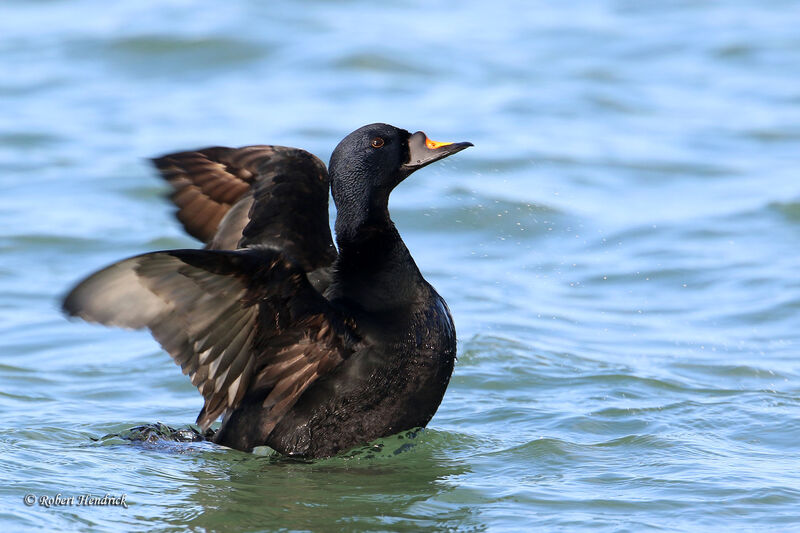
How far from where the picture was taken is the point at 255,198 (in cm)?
560

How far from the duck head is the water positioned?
1067 mm

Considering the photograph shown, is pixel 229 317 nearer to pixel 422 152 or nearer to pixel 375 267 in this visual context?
pixel 375 267

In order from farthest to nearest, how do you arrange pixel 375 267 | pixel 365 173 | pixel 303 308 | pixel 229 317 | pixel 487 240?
pixel 487 240, pixel 365 173, pixel 375 267, pixel 303 308, pixel 229 317

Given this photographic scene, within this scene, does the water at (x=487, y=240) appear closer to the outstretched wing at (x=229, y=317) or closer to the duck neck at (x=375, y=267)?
the outstretched wing at (x=229, y=317)

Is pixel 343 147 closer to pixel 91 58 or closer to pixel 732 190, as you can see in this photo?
pixel 732 190

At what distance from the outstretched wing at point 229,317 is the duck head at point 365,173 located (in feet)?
1.92

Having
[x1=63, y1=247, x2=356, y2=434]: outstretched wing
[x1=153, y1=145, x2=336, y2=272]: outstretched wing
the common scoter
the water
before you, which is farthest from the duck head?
the water

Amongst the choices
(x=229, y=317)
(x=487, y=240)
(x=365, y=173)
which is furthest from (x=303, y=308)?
(x=487, y=240)

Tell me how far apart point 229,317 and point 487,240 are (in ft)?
15.4

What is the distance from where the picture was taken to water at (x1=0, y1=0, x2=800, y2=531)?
16.5ft

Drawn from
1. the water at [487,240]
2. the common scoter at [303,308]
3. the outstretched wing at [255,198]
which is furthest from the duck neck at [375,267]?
the water at [487,240]

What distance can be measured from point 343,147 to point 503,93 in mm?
7527

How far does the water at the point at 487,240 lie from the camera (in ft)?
16.5

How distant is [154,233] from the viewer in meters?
9.38
